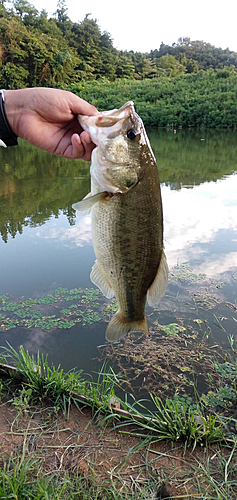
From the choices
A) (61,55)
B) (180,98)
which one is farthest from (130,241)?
(61,55)

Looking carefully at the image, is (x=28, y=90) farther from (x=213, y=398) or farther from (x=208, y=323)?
(x=208, y=323)

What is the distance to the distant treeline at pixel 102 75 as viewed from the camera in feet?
91.8

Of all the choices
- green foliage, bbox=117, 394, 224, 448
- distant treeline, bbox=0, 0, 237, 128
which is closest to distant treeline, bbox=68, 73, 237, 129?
distant treeline, bbox=0, 0, 237, 128

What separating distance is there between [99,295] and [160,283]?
2.61m

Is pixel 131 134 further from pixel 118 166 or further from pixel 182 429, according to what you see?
pixel 182 429

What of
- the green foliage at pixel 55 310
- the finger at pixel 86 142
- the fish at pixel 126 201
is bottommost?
the green foliage at pixel 55 310

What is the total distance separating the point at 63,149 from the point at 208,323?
249 cm

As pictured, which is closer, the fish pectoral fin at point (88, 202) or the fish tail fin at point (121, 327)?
the fish pectoral fin at point (88, 202)

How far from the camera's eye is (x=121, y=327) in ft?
5.72

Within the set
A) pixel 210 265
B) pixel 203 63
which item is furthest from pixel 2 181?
pixel 203 63

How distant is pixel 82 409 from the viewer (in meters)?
2.41

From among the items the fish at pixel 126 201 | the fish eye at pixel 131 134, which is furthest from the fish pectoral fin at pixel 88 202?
the fish eye at pixel 131 134

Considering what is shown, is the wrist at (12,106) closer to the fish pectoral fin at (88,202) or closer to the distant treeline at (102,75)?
the fish pectoral fin at (88,202)

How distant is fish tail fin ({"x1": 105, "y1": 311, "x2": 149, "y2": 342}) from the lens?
173 cm
